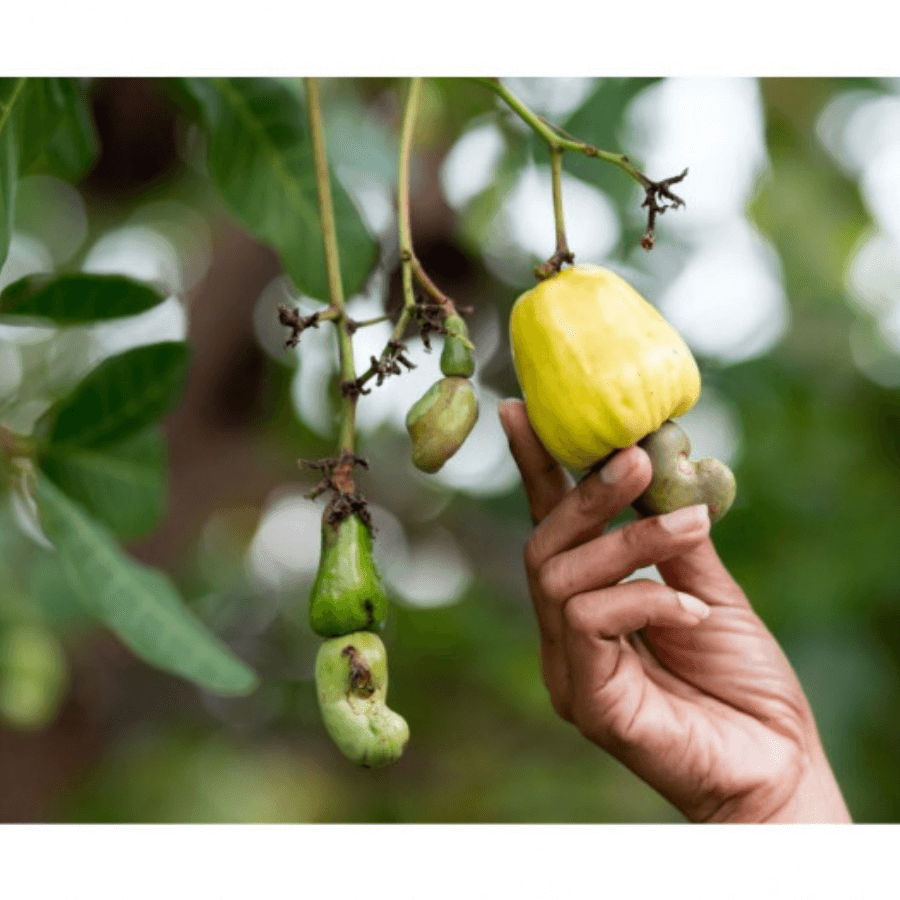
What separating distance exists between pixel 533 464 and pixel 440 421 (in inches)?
13.8

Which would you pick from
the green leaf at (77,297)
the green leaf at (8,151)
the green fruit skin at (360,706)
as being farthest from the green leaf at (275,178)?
the green fruit skin at (360,706)

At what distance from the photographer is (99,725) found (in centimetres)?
376

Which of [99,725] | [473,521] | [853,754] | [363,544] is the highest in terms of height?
[363,544]

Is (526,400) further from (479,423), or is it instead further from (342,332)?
(479,423)

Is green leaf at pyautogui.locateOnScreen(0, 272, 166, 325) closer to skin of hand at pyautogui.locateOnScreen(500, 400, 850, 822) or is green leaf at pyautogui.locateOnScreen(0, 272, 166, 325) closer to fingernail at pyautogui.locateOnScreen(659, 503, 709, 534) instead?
skin of hand at pyautogui.locateOnScreen(500, 400, 850, 822)

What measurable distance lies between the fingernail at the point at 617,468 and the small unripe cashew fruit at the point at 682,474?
0.09 ft

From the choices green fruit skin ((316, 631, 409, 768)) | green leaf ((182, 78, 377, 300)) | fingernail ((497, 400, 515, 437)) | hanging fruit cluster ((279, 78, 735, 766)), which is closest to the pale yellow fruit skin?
hanging fruit cluster ((279, 78, 735, 766))

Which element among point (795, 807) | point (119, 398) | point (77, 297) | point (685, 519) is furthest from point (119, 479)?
point (795, 807)

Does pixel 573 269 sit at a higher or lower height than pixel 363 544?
higher

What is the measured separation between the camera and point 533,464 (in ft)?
4.01

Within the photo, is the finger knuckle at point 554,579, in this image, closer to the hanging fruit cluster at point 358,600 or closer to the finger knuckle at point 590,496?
the finger knuckle at point 590,496
